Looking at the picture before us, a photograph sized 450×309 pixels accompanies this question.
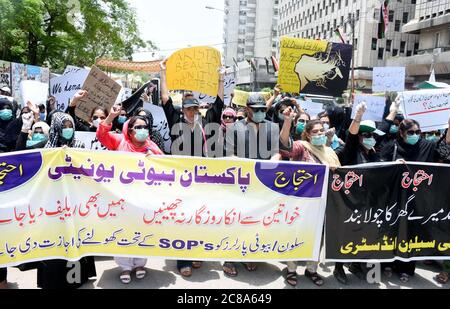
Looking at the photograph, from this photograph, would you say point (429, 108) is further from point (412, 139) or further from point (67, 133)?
point (67, 133)

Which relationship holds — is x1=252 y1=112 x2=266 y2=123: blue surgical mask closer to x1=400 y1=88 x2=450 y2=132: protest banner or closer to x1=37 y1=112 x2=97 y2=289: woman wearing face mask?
x1=37 y1=112 x2=97 y2=289: woman wearing face mask

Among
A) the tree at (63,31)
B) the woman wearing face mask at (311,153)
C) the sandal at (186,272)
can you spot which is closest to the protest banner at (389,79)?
the woman wearing face mask at (311,153)

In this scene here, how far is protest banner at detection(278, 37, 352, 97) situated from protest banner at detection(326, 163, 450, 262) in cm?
313

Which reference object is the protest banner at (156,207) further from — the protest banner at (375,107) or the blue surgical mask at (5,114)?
the protest banner at (375,107)

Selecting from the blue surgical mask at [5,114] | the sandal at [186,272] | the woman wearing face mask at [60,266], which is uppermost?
the blue surgical mask at [5,114]

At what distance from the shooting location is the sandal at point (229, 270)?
4.04 m

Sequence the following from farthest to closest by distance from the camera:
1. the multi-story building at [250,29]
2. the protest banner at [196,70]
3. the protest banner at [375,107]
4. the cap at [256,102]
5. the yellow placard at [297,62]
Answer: the multi-story building at [250,29]
the yellow placard at [297,62]
the protest banner at [375,107]
the protest banner at [196,70]
the cap at [256,102]

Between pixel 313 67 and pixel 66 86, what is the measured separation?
4187 millimetres

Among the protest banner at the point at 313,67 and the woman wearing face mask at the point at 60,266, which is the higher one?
the protest banner at the point at 313,67

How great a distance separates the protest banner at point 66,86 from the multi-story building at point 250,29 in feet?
255

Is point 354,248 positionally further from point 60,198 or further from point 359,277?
point 60,198

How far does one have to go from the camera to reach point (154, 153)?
3.88m

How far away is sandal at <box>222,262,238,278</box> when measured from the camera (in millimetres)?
4041
